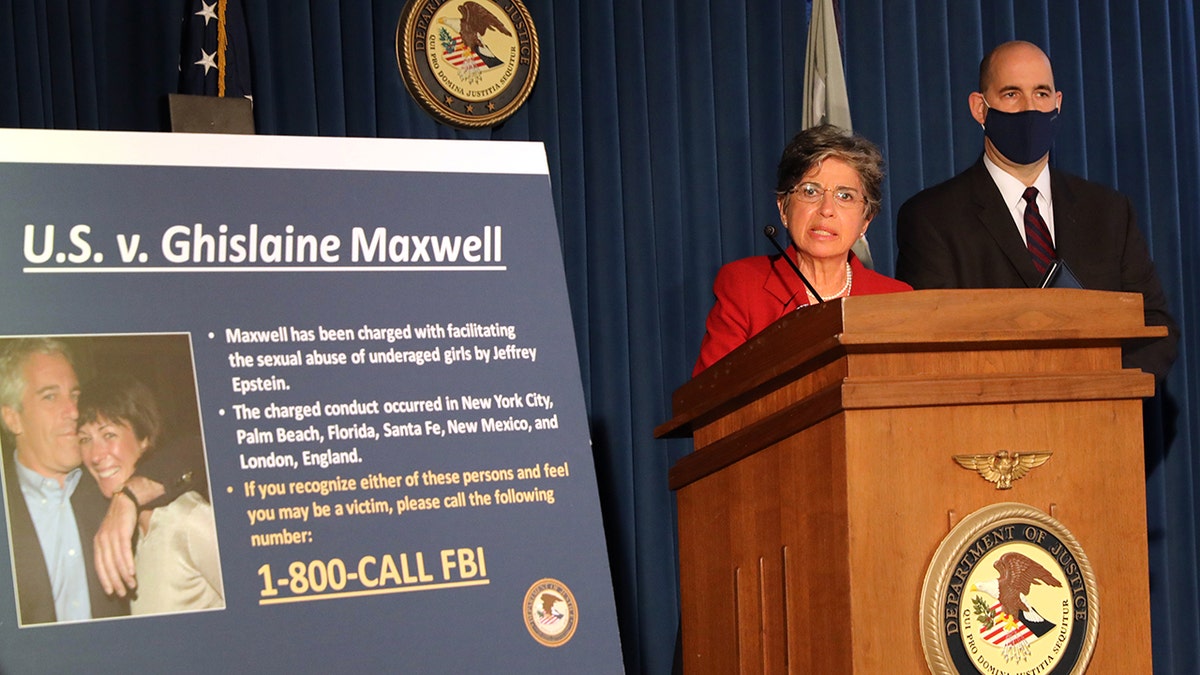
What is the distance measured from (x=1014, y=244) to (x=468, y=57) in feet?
6.02

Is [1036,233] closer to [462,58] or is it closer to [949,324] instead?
[949,324]

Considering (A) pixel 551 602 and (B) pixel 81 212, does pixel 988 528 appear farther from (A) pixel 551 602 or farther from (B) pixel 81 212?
(B) pixel 81 212

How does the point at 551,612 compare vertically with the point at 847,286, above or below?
below

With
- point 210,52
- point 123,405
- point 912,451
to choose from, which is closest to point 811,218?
point 912,451

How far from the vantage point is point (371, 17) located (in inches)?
163

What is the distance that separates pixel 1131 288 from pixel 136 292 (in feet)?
9.06

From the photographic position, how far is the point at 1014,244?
3406 millimetres

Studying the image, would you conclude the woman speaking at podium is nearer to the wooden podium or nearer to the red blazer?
the red blazer

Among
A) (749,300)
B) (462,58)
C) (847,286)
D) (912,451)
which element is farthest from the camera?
(462,58)

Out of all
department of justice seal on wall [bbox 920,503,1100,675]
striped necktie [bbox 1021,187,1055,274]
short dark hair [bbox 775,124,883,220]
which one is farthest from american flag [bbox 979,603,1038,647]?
striped necktie [bbox 1021,187,1055,274]

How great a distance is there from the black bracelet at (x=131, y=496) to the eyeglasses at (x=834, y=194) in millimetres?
1736

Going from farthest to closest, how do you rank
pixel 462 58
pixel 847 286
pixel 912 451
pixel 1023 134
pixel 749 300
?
pixel 462 58 < pixel 1023 134 < pixel 847 286 < pixel 749 300 < pixel 912 451

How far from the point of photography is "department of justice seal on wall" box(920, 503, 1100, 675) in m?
1.91

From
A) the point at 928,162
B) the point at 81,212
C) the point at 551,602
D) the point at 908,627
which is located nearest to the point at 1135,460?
the point at 908,627
